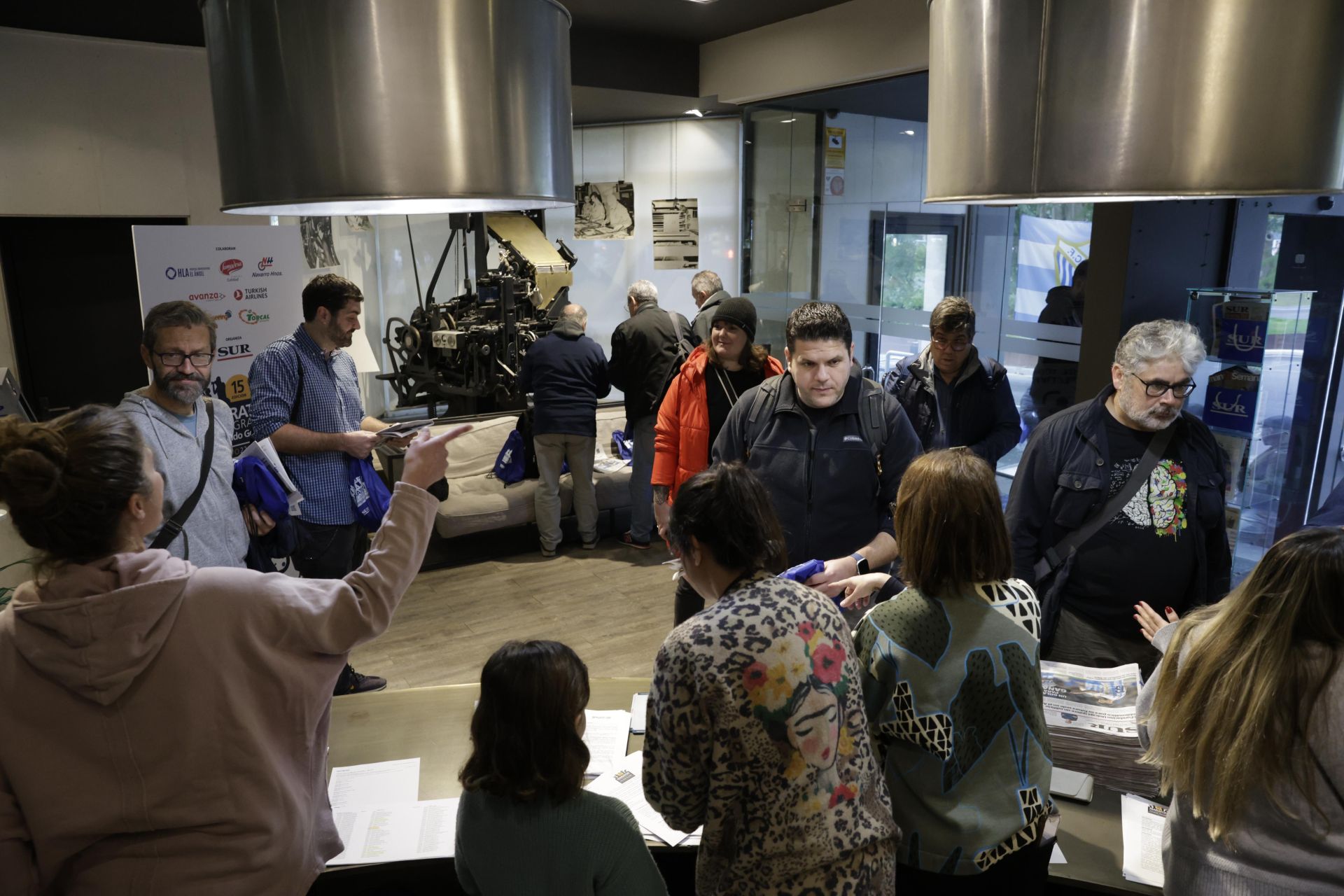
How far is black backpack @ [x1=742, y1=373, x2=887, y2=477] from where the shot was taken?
2.63 metres

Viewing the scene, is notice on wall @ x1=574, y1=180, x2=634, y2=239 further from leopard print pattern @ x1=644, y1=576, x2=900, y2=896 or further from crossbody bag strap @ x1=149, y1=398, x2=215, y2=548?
leopard print pattern @ x1=644, y1=576, x2=900, y2=896

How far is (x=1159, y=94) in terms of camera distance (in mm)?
707

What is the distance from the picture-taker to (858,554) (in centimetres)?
251

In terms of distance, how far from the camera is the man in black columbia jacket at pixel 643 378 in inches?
226

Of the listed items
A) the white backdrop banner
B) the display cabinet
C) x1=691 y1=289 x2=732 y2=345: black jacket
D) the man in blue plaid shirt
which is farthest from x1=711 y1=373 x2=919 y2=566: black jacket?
x1=691 y1=289 x2=732 y2=345: black jacket

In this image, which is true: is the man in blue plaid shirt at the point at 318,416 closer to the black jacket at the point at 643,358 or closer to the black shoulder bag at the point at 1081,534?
the black shoulder bag at the point at 1081,534

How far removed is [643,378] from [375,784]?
3.92 metres

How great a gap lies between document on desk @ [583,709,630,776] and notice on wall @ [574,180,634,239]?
6.44m

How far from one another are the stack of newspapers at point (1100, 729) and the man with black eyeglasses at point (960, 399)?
1.63 meters

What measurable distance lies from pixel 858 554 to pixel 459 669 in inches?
93.7

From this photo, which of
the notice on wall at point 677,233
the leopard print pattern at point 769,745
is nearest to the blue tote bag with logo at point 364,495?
the leopard print pattern at point 769,745

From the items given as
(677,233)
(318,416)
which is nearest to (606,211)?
(677,233)

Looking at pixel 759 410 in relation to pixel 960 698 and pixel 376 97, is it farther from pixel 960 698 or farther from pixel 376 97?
pixel 376 97

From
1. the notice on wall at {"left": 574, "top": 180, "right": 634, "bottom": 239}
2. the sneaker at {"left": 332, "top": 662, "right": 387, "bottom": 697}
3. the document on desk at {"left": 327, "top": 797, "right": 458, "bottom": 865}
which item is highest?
the notice on wall at {"left": 574, "top": 180, "right": 634, "bottom": 239}
